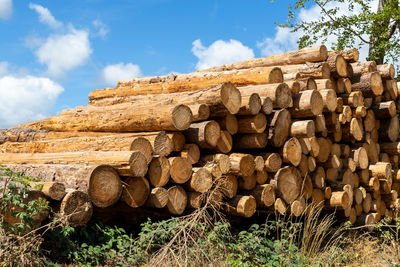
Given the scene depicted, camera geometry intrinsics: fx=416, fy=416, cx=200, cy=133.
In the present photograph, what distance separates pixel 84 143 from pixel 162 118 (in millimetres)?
1286

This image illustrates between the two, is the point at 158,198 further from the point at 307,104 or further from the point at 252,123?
the point at 307,104

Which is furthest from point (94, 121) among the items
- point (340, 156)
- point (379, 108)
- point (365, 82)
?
point (379, 108)

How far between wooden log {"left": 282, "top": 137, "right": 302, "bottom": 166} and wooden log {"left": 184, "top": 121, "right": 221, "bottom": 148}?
1.17 meters

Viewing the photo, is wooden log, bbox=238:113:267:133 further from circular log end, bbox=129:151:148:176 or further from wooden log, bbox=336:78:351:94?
wooden log, bbox=336:78:351:94

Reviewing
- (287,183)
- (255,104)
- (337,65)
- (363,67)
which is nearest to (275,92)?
(255,104)

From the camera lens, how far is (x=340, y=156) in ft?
24.7

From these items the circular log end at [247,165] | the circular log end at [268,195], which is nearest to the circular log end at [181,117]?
the circular log end at [247,165]

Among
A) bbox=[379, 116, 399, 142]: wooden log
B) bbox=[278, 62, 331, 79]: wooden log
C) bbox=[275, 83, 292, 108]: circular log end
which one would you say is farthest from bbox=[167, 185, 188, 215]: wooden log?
bbox=[379, 116, 399, 142]: wooden log

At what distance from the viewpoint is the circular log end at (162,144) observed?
4.73 meters

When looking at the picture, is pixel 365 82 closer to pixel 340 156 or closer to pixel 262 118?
pixel 340 156

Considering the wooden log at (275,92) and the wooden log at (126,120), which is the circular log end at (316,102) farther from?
the wooden log at (126,120)

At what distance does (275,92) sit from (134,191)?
97.4 inches

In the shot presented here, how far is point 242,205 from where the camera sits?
17.4ft

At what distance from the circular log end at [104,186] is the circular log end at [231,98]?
171cm
